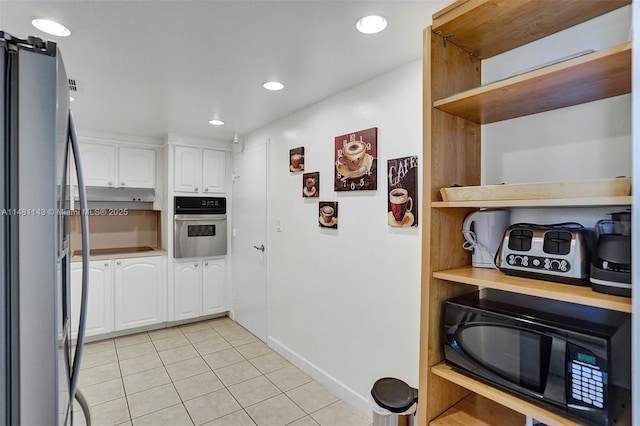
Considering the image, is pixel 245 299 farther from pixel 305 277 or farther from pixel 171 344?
pixel 305 277

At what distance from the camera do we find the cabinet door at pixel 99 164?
11.9 feet

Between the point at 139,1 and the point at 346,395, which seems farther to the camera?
the point at 346,395

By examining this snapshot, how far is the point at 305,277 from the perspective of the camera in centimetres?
285

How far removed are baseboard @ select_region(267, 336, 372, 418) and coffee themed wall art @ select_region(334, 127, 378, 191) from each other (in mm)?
1458

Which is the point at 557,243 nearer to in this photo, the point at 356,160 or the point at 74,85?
the point at 356,160

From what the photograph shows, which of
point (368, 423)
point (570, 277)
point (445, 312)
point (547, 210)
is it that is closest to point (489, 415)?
point (445, 312)

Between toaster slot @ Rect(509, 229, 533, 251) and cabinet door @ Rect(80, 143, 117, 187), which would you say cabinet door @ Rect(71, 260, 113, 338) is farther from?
toaster slot @ Rect(509, 229, 533, 251)

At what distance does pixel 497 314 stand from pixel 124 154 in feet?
13.3

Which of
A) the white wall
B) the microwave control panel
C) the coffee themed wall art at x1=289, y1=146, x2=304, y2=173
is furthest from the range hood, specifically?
the microwave control panel

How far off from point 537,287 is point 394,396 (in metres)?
0.87

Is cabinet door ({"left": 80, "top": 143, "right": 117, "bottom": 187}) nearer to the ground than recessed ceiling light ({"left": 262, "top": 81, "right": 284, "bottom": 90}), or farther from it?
nearer to the ground

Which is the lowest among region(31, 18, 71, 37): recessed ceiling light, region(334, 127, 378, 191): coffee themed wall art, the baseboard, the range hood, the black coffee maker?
the baseboard

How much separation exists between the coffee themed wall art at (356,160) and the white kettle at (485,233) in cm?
84

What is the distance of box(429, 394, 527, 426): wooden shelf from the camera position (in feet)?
4.27
